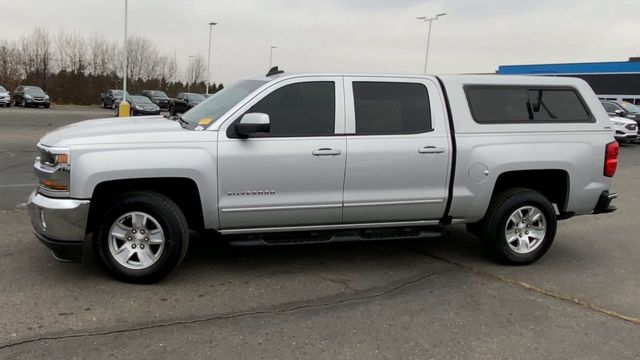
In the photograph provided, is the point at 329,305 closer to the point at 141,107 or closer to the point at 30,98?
the point at 141,107

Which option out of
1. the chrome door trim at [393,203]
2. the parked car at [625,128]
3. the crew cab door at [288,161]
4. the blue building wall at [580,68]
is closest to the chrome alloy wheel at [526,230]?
the chrome door trim at [393,203]

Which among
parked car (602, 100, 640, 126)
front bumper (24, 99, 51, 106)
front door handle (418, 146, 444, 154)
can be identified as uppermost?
parked car (602, 100, 640, 126)

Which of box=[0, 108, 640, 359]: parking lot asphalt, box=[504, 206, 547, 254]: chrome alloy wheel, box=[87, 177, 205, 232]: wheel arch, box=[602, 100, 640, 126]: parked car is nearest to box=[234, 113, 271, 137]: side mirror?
box=[87, 177, 205, 232]: wheel arch

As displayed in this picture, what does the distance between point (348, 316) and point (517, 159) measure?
2.37 meters

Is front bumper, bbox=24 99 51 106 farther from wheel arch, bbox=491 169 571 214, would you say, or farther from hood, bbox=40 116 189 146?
wheel arch, bbox=491 169 571 214

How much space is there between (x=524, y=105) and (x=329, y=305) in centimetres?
287

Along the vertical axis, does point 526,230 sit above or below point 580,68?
below

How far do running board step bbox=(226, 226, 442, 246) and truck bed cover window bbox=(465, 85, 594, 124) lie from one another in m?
→ 1.22

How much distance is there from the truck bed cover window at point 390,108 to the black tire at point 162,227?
1778 millimetres

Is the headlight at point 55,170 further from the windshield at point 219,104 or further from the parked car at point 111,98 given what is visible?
the parked car at point 111,98

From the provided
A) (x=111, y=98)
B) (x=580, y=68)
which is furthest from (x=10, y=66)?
(x=580, y=68)

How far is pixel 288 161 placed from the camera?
4590 millimetres

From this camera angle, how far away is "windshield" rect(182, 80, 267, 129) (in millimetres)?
4711

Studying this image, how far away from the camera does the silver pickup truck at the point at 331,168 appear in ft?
14.2
